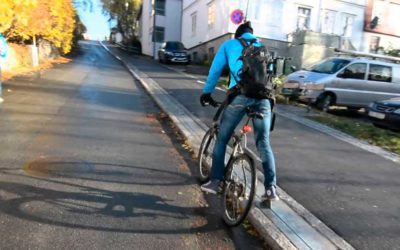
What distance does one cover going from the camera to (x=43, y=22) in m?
21.8

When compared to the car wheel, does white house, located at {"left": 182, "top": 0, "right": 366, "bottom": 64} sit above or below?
above

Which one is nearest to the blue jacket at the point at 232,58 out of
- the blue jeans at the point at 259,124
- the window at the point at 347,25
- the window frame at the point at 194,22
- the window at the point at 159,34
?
the blue jeans at the point at 259,124

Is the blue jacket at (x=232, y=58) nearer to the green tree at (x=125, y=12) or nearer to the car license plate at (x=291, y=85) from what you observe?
the car license plate at (x=291, y=85)

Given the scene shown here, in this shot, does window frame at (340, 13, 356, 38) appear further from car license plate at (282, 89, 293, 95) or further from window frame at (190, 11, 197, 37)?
car license plate at (282, 89, 293, 95)

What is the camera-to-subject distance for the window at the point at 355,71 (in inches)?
579

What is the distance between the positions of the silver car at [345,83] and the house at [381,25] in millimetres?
19354

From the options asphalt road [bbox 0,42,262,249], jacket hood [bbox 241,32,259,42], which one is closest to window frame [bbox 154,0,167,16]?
asphalt road [bbox 0,42,262,249]

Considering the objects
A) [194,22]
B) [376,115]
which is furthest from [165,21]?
[376,115]

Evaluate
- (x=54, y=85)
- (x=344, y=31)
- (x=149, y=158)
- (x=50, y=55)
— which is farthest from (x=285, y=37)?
(x=149, y=158)

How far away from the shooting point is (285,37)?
29969 mm

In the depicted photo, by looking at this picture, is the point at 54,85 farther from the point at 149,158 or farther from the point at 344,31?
the point at 344,31

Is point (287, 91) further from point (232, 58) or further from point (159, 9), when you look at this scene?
point (159, 9)

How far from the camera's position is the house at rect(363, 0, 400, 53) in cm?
3356

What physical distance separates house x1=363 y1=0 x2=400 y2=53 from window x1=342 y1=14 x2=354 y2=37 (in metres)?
1.34
